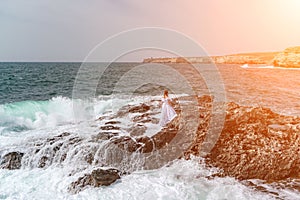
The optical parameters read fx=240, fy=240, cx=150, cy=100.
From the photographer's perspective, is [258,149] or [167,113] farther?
[167,113]

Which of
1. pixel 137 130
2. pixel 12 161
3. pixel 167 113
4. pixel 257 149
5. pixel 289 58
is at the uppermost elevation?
pixel 289 58

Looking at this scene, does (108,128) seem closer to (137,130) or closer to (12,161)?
(137,130)

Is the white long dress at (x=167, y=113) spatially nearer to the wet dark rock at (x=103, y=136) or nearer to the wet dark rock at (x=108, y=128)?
the wet dark rock at (x=108, y=128)

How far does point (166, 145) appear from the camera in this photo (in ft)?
32.9

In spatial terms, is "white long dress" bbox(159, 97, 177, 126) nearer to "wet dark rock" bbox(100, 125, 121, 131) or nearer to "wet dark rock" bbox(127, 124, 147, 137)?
"wet dark rock" bbox(127, 124, 147, 137)

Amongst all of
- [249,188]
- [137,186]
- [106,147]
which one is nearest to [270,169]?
[249,188]

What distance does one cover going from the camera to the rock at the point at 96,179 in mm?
7856

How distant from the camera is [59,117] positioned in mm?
17453

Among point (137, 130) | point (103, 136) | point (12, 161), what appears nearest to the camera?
point (12, 161)

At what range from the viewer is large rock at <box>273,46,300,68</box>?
96.5 meters

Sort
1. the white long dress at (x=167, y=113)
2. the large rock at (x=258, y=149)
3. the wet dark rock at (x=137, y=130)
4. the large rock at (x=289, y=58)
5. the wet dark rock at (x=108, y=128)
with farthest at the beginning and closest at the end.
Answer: the large rock at (x=289, y=58), the white long dress at (x=167, y=113), the wet dark rock at (x=108, y=128), the wet dark rock at (x=137, y=130), the large rock at (x=258, y=149)

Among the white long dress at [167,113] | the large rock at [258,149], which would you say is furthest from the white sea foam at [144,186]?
the white long dress at [167,113]

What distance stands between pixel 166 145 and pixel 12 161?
20.6 feet

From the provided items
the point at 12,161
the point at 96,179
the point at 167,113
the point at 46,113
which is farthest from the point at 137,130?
the point at 46,113
